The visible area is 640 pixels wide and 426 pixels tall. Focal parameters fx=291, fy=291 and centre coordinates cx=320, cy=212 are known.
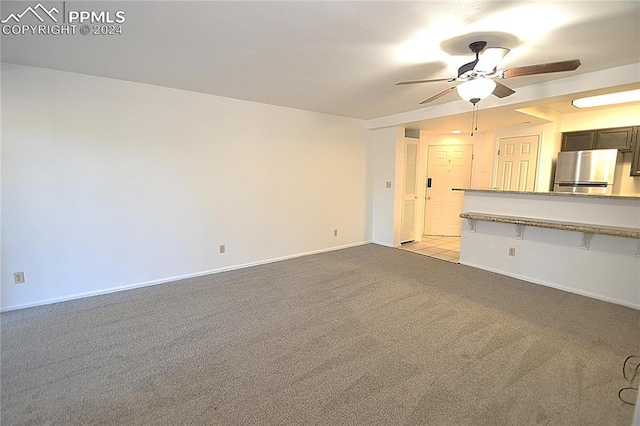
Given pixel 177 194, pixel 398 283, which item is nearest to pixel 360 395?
pixel 398 283

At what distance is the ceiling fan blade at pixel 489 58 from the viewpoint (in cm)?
218

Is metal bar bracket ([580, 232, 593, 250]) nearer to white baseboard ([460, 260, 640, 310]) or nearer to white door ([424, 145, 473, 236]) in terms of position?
white baseboard ([460, 260, 640, 310])

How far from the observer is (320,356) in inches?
89.0

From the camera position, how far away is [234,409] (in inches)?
68.9

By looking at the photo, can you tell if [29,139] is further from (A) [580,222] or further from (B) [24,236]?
(A) [580,222]

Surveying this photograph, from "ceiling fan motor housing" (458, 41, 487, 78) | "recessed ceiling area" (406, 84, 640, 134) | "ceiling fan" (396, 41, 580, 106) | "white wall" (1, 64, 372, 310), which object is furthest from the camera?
"recessed ceiling area" (406, 84, 640, 134)

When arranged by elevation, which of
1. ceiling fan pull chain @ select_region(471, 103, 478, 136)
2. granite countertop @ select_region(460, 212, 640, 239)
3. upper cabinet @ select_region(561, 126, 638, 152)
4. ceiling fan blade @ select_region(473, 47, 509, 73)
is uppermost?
ceiling fan pull chain @ select_region(471, 103, 478, 136)

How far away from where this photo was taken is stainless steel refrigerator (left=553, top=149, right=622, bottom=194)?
4574 mm

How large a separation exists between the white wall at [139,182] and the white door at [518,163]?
3448mm

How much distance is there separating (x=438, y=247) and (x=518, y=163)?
2.11 meters

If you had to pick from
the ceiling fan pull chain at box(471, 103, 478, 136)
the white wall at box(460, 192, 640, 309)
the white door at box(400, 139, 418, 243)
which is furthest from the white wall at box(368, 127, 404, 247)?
the white wall at box(460, 192, 640, 309)

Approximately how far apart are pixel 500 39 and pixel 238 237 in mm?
3752

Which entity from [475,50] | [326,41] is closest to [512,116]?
[475,50]

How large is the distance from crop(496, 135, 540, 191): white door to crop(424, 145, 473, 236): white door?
34.6 inches
